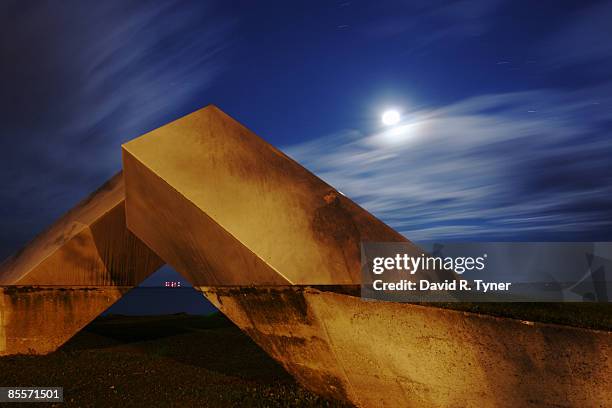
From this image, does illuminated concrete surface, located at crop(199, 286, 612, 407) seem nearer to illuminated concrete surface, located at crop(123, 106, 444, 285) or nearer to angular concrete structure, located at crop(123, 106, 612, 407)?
angular concrete structure, located at crop(123, 106, 612, 407)

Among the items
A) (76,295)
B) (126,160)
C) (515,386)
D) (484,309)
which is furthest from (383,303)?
(76,295)

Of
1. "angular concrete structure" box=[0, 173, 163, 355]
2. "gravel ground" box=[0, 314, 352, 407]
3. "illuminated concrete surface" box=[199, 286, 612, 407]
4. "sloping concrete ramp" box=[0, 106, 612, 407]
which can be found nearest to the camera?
"illuminated concrete surface" box=[199, 286, 612, 407]

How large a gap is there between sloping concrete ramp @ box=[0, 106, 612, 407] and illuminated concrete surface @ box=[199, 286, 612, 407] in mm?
11

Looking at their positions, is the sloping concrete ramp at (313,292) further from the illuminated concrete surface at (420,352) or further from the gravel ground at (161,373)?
the gravel ground at (161,373)

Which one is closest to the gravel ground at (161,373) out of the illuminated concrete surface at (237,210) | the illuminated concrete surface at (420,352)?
the illuminated concrete surface at (420,352)

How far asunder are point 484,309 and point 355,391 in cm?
181

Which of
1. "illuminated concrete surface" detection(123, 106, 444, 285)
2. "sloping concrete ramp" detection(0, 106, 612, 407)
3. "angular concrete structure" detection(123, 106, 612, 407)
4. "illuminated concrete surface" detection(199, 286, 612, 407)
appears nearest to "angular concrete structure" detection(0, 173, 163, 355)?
"sloping concrete ramp" detection(0, 106, 612, 407)

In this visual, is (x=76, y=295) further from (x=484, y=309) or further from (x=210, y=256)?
(x=484, y=309)

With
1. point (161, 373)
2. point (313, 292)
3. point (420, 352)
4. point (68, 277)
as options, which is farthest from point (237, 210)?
point (68, 277)

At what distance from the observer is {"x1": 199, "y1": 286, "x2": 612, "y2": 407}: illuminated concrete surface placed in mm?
4379

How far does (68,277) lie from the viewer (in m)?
9.13

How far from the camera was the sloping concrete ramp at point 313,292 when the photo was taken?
4535mm

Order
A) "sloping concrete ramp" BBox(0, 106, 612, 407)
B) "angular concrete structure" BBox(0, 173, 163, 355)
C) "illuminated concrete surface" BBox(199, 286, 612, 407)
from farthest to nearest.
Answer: "angular concrete structure" BBox(0, 173, 163, 355), "sloping concrete ramp" BBox(0, 106, 612, 407), "illuminated concrete surface" BBox(199, 286, 612, 407)

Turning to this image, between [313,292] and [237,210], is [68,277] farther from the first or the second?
[313,292]
